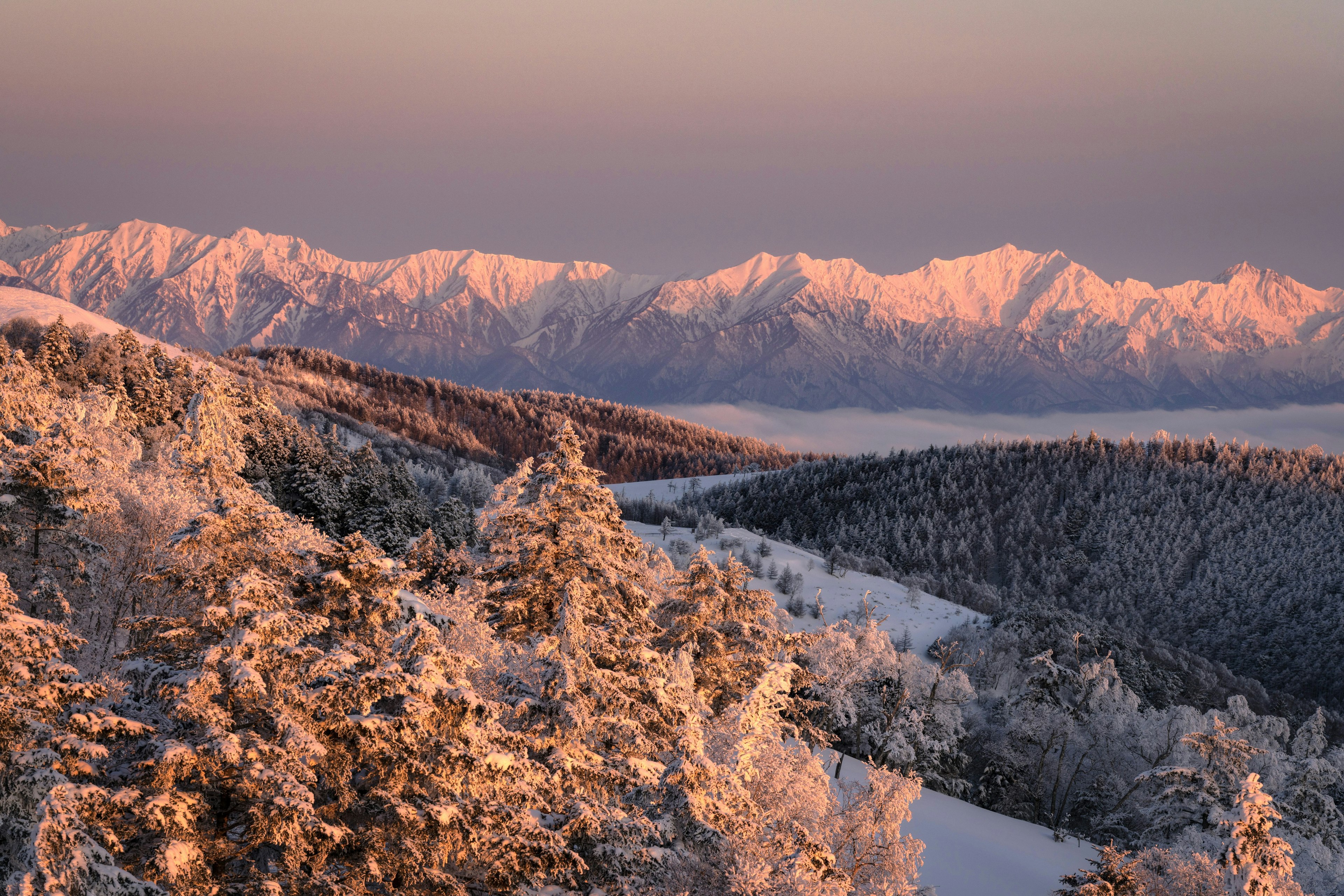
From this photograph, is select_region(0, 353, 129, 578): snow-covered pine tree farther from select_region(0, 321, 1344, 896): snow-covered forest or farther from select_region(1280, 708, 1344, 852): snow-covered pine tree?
select_region(1280, 708, 1344, 852): snow-covered pine tree

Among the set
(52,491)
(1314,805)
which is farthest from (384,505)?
(1314,805)

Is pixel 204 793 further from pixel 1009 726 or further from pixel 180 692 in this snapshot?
pixel 1009 726

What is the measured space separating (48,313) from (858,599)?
191094 mm

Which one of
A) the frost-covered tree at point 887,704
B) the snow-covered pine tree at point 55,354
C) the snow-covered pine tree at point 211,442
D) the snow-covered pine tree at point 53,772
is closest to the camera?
the snow-covered pine tree at point 53,772

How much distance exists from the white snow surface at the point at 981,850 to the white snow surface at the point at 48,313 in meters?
168

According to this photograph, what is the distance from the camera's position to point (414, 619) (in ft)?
47.3

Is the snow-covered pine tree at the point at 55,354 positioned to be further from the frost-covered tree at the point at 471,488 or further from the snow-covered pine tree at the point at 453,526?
the frost-covered tree at the point at 471,488

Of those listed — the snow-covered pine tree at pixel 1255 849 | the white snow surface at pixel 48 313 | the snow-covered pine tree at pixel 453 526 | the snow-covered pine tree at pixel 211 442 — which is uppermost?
Answer: the white snow surface at pixel 48 313

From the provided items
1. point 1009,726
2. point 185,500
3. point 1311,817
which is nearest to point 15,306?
point 185,500

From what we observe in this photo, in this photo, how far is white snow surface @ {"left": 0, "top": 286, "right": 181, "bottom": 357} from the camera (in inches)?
6639

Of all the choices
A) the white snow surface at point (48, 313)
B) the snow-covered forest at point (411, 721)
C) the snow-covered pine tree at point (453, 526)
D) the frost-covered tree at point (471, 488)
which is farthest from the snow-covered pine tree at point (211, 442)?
the white snow surface at point (48, 313)

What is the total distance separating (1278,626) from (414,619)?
222 m

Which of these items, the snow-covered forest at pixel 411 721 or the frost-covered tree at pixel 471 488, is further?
the frost-covered tree at pixel 471 488

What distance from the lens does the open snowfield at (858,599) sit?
115 m
